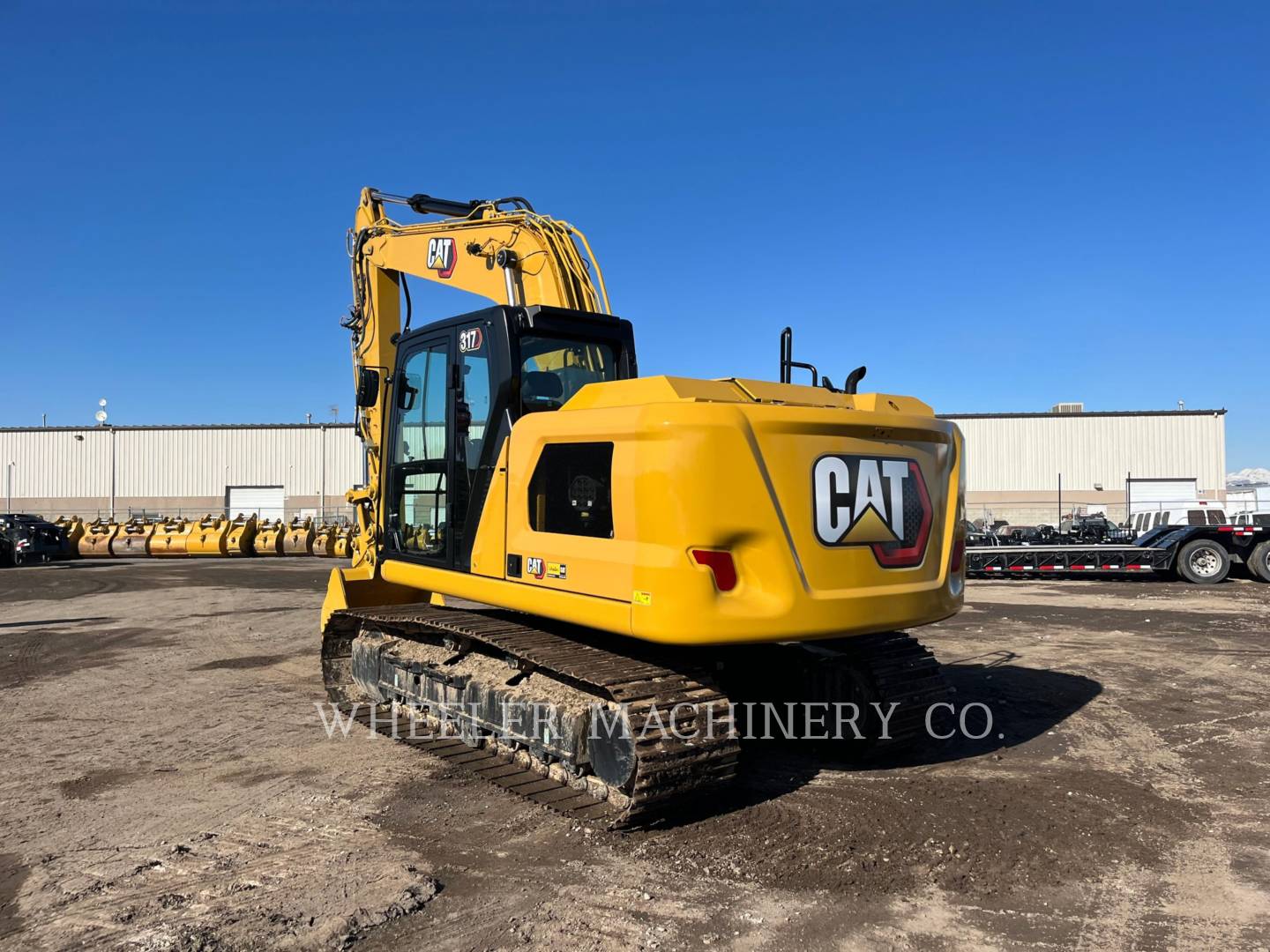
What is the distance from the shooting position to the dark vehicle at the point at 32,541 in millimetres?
25078

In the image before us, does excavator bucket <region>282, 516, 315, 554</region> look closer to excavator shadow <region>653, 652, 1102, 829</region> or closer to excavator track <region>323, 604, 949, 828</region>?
excavator track <region>323, 604, 949, 828</region>

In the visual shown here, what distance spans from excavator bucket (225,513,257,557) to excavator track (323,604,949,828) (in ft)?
74.6

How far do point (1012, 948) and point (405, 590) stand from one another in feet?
18.4

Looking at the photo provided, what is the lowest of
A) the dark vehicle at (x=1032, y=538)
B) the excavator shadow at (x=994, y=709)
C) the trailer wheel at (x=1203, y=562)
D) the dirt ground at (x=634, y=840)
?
the excavator shadow at (x=994, y=709)

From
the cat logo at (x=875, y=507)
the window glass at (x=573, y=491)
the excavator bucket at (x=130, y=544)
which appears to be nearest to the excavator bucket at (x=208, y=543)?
the excavator bucket at (x=130, y=544)

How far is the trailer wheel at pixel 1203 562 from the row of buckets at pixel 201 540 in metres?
22.0

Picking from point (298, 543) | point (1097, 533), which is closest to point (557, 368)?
point (1097, 533)

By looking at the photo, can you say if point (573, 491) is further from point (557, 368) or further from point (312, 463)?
point (312, 463)

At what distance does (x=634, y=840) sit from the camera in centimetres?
467

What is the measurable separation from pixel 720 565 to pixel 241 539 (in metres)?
27.4

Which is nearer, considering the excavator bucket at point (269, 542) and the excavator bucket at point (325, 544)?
the excavator bucket at point (325, 544)

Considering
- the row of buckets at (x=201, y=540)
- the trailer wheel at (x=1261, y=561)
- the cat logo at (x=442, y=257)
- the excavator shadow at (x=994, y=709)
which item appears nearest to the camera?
the excavator shadow at (x=994, y=709)

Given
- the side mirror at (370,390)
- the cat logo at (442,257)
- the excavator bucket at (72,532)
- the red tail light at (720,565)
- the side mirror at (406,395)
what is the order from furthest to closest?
the excavator bucket at (72,532) < the cat logo at (442,257) < the side mirror at (370,390) < the side mirror at (406,395) < the red tail light at (720,565)

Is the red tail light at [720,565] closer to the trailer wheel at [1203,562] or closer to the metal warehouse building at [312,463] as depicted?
the trailer wheel at [1203,562]
